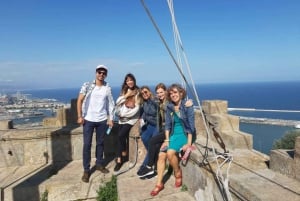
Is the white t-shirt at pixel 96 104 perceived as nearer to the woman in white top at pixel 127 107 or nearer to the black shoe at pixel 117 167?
the woman in white top at pixel 127 107

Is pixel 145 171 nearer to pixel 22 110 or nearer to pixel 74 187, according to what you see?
pixel 74 187

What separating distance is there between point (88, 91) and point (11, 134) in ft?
7.67

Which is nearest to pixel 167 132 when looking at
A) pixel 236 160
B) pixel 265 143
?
pixel 236 160

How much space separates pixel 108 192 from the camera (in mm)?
5398

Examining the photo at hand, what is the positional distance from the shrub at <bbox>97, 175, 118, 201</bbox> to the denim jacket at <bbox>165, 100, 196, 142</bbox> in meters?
1.47

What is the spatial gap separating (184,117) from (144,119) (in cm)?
107

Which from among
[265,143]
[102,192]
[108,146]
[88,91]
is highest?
[88,91]

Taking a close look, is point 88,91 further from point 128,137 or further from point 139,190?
point 139,190

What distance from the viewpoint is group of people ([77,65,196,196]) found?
16.2 ft

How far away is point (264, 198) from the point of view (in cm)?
292

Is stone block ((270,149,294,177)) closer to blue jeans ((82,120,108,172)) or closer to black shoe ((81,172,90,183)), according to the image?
blue jeans ((82,120,108,172))

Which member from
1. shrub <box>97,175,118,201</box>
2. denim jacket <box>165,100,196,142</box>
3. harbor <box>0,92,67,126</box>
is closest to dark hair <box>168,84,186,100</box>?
denim jacket <box>165,100,196,142</box>

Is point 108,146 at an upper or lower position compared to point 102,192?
upper

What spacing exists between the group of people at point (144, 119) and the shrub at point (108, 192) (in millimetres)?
378
